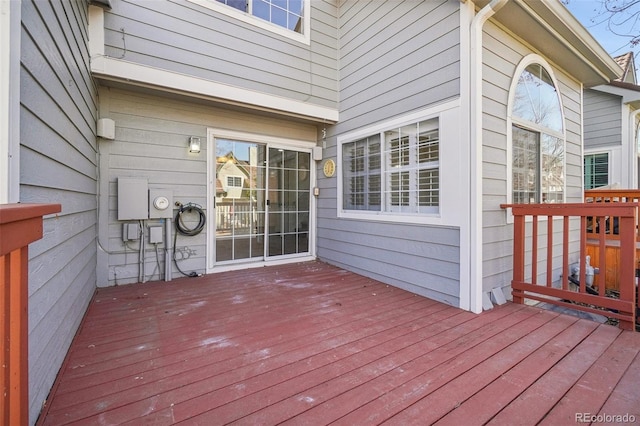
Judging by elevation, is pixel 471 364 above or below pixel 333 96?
below

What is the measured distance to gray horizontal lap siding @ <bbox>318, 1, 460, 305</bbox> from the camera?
295 cm

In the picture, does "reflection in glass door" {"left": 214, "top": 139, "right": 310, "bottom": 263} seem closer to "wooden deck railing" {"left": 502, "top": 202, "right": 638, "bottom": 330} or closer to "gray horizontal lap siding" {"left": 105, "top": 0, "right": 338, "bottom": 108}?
"gray horizontal lap siding" {"left": 105, "top": 0, "right": 338, "bottom": 108}

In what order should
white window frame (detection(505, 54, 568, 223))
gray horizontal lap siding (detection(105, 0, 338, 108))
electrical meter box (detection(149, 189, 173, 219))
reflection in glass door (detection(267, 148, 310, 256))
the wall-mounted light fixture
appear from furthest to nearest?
reflection in glass door (detection(267, 148, 310, 256)), the wall-mounted light fixture, electrical meter box (detection(149, 189, 173, 219)), gray horizontal lap siding (detection(105, 0, 338, 108)), white window frame (detection(505, 54, 568, 223))

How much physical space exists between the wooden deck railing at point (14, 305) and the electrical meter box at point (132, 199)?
8.90 ft

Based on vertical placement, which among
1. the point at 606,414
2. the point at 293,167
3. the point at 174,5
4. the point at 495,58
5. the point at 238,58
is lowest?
the point at 606,414

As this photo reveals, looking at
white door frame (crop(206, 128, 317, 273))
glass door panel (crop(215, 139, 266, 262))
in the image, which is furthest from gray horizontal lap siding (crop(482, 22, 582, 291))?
glass door panel (crop(215, 139, 266, 262))

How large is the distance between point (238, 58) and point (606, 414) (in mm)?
4621

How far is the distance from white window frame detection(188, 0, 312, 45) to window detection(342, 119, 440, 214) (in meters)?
1.75

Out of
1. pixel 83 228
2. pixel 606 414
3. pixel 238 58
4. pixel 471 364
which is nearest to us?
pixel 606 414

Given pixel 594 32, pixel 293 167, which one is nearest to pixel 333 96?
pixel 293 167

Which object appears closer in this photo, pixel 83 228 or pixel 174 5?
pixel 83 228

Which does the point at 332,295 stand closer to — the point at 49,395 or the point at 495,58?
the point at 49,395

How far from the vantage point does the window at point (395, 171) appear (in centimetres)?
315

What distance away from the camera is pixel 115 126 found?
340 cm
